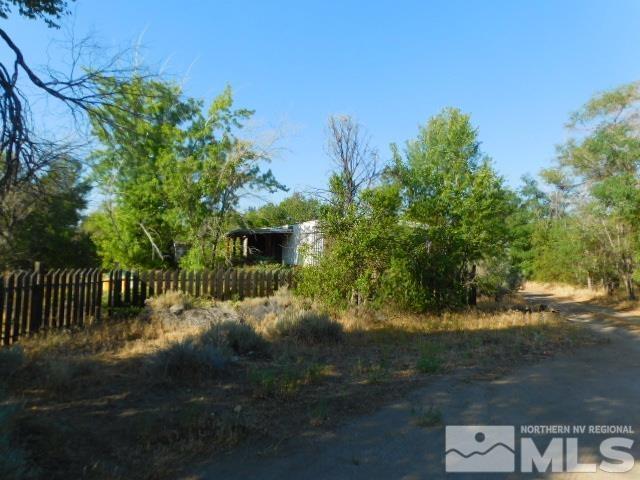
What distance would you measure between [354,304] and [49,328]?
749 cm

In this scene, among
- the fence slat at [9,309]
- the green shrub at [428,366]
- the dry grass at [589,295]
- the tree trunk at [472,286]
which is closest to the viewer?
the green shrub at [428,366]

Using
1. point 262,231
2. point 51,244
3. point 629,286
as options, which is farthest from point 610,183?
point 51,244

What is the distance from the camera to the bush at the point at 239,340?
7957mm

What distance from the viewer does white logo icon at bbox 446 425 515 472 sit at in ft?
13.9

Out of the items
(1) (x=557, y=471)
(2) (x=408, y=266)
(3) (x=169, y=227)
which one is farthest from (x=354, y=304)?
(3) (x=169, y=227)

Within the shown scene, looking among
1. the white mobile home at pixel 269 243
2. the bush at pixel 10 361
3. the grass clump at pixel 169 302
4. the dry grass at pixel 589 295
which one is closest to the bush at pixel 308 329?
the grass clump at pixel 169 302

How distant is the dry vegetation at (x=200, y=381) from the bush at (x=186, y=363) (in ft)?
0.05

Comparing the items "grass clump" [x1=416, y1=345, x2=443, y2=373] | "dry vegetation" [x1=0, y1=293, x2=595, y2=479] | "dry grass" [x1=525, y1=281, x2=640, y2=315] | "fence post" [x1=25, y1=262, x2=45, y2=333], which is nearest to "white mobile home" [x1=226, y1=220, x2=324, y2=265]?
"dry vegetation" [x1=0, y1=293, x2=595, y2=479]

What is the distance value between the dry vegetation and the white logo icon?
1.60ft

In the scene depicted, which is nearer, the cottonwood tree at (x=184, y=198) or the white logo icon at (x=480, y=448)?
the white logo icon at (x=480, y=448)

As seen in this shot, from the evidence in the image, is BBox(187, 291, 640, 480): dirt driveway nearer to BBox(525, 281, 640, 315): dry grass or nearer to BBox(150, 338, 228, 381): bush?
BBox(150, 338, 228, 381): bush

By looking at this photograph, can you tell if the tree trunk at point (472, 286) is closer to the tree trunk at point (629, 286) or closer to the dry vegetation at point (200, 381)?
the dry vegetation at point (200, 381)

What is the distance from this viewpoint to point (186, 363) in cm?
648

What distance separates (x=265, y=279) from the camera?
16.3 m
